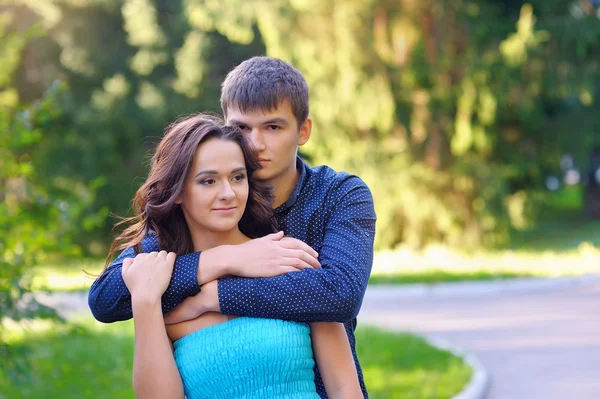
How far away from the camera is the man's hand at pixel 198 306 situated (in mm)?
2652

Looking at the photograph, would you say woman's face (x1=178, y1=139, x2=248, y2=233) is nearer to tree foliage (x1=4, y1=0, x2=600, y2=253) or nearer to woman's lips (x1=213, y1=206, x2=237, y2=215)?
woman's lips (x1=213, y1=206, x2=237, y2=215)

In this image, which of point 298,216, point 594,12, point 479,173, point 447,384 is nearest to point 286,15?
point 479,173

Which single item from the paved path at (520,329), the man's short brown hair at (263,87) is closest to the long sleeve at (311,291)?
the man's short brown hair at (263,87)

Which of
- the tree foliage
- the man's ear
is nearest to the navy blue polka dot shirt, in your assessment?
the man's ear

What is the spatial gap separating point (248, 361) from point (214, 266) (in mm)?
306

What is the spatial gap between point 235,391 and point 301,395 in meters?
0.19

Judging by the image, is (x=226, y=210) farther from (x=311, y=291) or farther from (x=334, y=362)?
(x=334, y=362)

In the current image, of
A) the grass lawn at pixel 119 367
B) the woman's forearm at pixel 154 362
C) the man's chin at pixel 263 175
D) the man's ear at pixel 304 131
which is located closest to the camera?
the woman's forearm at pixel 154 362

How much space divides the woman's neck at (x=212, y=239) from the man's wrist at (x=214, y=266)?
14cm

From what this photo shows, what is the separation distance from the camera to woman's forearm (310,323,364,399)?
8.71 ft

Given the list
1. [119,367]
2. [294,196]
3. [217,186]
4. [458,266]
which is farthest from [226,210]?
[458,266]

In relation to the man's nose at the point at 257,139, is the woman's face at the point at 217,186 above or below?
below

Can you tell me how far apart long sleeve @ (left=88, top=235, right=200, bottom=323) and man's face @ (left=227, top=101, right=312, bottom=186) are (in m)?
0.48

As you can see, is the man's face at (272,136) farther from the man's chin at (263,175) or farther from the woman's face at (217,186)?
the woman's face at (217,186)
